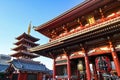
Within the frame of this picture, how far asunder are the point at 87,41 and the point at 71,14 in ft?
10.3

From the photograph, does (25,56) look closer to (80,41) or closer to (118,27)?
(80,41)

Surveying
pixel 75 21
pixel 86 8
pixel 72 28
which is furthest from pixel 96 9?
pixel 72 28

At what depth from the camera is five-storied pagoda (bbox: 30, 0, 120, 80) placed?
261 inches

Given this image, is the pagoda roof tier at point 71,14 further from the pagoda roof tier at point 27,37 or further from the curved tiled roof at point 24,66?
the pagoda roof tier at point 27,37

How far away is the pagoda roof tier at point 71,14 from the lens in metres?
8.20

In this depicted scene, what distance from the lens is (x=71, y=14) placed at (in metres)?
9.47

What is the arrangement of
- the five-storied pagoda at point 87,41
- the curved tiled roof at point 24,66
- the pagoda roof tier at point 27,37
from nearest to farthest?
the five-storied pagoda at point 87,41
the curved tiled roof at point 24,66
the pagoda roof tier at point 27,37

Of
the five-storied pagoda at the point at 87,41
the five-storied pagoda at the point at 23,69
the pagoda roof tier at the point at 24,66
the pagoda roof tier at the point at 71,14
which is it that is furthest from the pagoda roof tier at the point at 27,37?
the five-storied pagoda at the point at 87,41

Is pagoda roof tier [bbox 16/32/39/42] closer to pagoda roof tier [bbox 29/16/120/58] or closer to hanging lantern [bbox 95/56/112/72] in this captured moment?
pagoda roof tier [bbox 29/16/120/58]

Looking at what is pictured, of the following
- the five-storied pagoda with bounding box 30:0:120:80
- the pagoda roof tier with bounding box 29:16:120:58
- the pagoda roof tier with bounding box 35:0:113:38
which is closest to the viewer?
the pagoda roof tier with bounding box 29:16:120:58

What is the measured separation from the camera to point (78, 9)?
9.03 meters

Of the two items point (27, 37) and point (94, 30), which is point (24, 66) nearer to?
point (27, 37)

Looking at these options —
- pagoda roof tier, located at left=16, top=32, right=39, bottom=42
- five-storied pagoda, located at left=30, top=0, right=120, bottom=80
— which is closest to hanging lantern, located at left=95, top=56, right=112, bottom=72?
five-storied pagoda, located at left=30, top=0, right=120, bottom=80

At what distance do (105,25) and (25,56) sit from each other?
29334 millimetres
